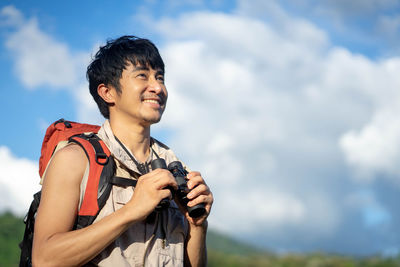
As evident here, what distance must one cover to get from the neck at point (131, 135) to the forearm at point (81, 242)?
2.78 ft

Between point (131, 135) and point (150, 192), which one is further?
point (131, 135)

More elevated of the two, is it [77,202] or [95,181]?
[95,181]

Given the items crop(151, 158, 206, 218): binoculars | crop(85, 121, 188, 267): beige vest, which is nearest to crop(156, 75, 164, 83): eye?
crop(85, 121, 188, 267): beige vest

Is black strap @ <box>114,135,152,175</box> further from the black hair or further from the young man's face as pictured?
the black hair

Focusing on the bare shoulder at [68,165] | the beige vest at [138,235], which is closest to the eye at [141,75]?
the beige vest at [138,235]

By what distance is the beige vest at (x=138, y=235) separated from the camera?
121 inches

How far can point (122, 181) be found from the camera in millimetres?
3225

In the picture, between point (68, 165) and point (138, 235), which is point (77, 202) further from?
point (138, 235)

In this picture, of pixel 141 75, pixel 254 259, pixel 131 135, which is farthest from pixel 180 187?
pixel 254 259

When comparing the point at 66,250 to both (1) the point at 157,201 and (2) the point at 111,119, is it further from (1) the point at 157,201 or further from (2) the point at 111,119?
(2) the point at 111,119

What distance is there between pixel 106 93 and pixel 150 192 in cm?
123

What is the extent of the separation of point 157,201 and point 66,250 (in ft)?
2.21

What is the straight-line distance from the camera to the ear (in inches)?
148

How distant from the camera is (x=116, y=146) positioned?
3.41m
